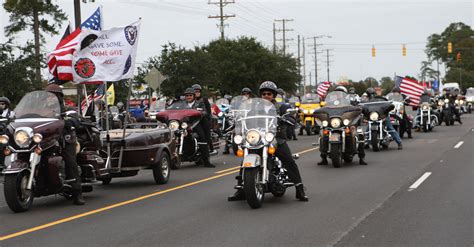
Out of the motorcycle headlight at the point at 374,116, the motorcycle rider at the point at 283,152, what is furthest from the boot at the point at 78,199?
the motorcycle headlight at the point at 374,116

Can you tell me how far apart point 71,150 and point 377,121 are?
37.9ft

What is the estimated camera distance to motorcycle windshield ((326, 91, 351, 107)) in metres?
17.3

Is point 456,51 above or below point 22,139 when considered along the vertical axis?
above

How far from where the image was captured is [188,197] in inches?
473

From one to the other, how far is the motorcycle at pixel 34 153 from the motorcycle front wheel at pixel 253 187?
2807mm

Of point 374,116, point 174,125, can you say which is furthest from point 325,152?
point 374,116

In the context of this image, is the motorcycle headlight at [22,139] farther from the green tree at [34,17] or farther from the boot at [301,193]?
the green tree at [34,17]

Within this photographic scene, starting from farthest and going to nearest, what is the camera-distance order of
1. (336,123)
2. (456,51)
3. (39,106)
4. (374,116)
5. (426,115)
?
(456,51)
(426,115)
(374,116)
(336,123)
(39,106)

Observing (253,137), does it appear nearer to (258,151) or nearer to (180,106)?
(258,151)

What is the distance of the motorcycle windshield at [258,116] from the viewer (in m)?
10.6

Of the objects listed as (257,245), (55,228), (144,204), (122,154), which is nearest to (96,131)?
(122,154)

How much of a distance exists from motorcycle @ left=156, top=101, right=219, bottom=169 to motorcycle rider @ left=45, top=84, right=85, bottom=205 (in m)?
5.50

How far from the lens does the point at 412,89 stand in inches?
1220

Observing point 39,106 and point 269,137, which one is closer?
point 269,137
